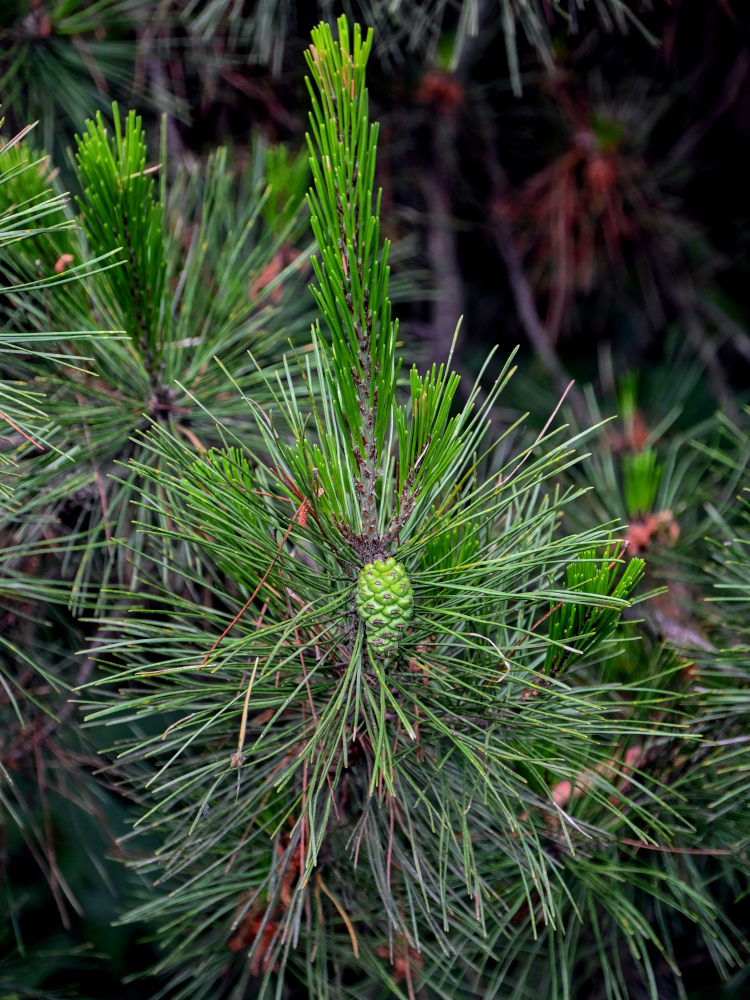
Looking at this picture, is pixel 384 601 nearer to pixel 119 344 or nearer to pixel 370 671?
pixel 370 671

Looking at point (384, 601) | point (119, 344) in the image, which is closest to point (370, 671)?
point (384, 601)

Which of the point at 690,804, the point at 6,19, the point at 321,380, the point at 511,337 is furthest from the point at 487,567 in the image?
the point at 511,337

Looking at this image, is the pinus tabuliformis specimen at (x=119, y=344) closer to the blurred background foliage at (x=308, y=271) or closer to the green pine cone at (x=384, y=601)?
the blurred background foliage at (x=308, y=271)

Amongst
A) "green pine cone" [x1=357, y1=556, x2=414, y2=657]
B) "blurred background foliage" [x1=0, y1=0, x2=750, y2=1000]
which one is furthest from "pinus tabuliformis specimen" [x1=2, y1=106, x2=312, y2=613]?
"green pine cone" [x1=357, y1=556, x2=414, y2=657]

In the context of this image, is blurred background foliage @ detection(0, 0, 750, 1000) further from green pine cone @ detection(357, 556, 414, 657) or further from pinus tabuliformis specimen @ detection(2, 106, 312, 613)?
green pine cone @ detection(357, 556, 414, 657)

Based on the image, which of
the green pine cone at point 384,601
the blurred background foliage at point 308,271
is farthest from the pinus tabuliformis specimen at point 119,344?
the green pine cone at point 384,601

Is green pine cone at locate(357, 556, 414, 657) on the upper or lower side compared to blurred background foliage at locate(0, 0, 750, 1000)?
lower

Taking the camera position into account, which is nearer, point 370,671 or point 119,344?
point 370,671
